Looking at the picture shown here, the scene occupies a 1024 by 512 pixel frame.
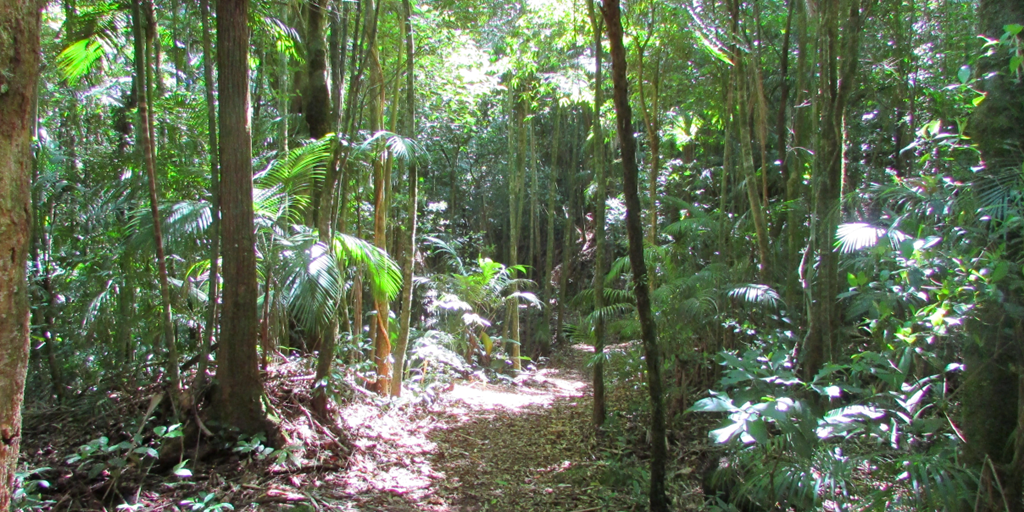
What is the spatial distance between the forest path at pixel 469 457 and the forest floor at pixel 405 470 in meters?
0.01

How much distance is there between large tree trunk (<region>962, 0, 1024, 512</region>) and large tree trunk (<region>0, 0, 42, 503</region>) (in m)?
3.37

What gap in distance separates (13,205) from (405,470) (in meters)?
3.67

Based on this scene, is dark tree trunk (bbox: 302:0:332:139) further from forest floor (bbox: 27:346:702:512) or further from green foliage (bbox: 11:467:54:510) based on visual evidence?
green foliage (bbox: 11:467:54:510)

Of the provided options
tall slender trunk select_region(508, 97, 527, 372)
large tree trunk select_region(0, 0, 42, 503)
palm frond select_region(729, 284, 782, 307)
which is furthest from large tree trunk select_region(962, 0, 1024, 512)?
tall slender trunk select_region(508, 97, 527, 372)

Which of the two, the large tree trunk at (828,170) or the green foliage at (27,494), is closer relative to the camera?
the green foliage at (27,494)

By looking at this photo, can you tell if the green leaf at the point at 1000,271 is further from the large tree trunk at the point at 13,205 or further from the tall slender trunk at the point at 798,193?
the large tree trunk at the point at 13,205

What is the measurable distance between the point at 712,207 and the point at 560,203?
887 centimetres

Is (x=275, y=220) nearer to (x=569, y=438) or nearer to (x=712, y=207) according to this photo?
(x=569, y=438)

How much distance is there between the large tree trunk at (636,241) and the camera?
3.31m

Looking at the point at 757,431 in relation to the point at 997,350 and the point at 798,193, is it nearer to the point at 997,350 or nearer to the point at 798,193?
the point at 997,350

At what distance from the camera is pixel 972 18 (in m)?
5.33

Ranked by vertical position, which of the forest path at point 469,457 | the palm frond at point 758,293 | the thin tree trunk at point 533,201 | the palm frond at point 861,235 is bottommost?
the forest path at point 469,457

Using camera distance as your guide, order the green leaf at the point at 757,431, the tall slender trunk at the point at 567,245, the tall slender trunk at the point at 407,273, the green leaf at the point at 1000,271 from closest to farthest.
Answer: the green leaf at the point at 1000,271, the green leaf at the point at 757,431, the tall slender trunk at the point at 407,273, the tall slender trunk at the point at 567,245

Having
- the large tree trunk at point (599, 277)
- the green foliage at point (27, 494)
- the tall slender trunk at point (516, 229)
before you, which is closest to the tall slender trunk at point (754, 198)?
the large tree trunk at point (599, 277)
